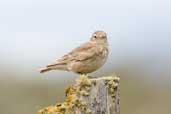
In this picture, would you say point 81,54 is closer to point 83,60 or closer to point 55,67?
point 83,60

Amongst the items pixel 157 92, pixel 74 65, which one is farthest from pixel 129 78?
pixel 74 65

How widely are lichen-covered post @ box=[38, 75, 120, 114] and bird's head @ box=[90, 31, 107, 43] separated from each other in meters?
3.46

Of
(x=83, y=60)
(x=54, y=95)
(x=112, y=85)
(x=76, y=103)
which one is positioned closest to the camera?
(x=76, y=103)

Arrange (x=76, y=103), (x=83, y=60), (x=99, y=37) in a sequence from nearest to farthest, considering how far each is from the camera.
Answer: (x=76, y=103)
(x=83, y=60)
(x=99, y=37)

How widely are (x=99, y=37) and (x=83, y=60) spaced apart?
1.01 m

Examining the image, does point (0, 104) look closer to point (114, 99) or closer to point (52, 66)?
point (52, 66)

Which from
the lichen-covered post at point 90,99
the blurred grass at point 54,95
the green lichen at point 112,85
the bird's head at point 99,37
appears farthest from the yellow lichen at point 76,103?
the blurred grass at point 54,95

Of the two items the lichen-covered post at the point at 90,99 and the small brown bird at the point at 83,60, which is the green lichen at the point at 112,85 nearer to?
the lichen-covered post at the point at 90,99

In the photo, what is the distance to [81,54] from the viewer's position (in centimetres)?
1181

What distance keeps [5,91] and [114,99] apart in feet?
32.8

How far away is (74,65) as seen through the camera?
11781mm

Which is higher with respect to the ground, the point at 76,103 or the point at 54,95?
the point at 76,103

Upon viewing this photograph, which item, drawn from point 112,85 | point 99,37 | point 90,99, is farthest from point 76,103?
point 99,37

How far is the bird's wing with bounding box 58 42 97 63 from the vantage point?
11.8 meters
